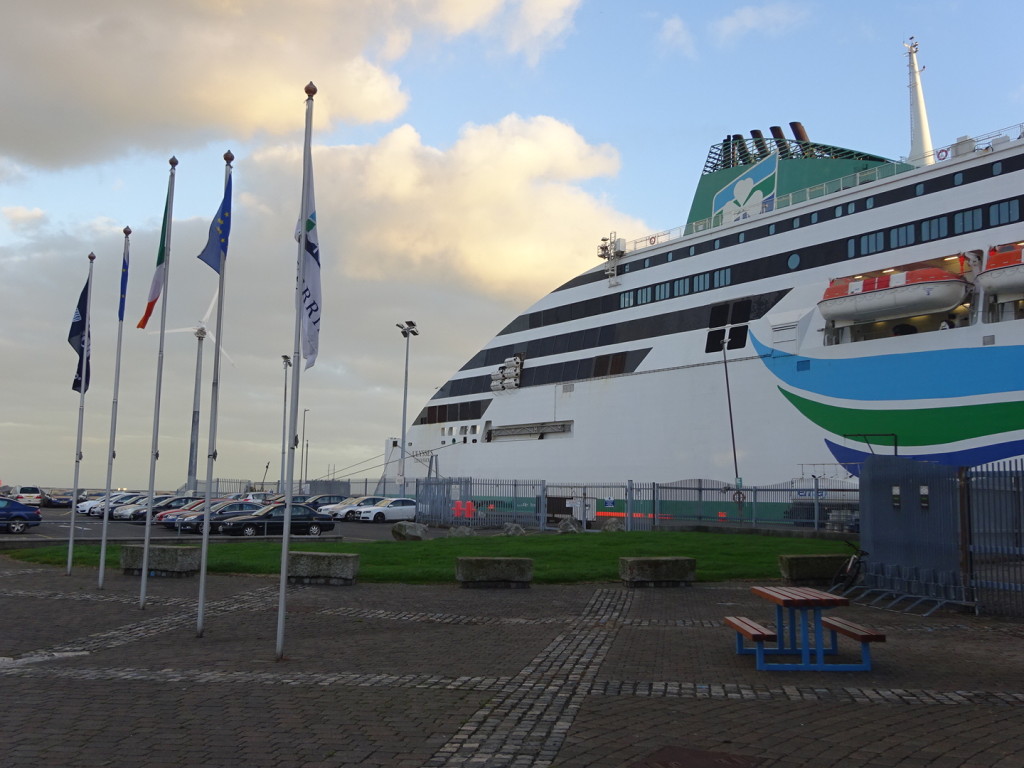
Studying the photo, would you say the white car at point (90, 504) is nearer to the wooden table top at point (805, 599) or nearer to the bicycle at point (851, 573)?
the bicycle at point (851, 573)

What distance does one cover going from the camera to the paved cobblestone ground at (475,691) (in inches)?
226

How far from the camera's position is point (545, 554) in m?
20.2

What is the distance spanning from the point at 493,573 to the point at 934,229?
22.4m

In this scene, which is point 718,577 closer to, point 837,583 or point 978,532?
point 837,583

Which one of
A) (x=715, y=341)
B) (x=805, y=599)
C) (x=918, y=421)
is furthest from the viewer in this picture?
(x=715, y=341)

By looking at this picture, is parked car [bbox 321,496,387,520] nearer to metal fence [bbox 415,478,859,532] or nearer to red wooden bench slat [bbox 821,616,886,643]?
metal fence [bbox 415,478,859,532]

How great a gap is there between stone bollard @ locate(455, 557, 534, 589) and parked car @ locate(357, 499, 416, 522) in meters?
27.4

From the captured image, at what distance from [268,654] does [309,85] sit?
657 centimetres

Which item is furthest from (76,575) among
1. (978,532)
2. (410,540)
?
(978,532)

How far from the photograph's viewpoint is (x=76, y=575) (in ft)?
57.1

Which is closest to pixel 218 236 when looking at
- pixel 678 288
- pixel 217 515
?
pixel 217 515

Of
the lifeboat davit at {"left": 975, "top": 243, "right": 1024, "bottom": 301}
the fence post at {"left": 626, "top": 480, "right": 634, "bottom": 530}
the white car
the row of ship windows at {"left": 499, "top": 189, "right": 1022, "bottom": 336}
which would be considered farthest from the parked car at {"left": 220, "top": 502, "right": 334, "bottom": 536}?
the lifeboat davit at {"left": 975, "top": 243, "right": 1024, "bottom": 301}

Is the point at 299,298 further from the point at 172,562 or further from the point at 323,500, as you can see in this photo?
the point at 323,500

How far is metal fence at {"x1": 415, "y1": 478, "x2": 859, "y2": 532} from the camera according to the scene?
2758 cm
